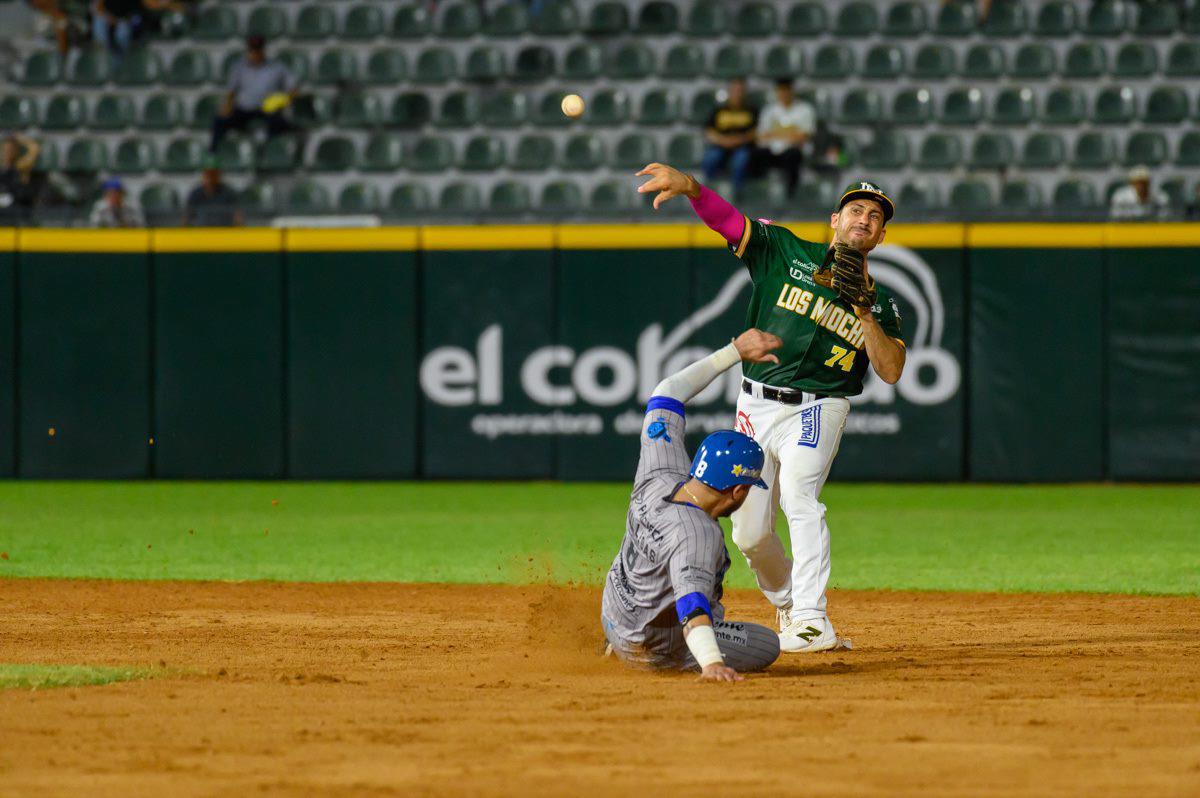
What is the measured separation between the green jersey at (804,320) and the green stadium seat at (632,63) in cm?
1279

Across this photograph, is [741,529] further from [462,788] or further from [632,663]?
[462,788]

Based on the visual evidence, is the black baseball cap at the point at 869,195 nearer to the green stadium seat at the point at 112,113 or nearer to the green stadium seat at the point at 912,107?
the green stadium seat at the point at 912,107

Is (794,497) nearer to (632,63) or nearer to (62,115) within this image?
(632,63)

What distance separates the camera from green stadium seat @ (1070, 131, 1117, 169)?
59.1 feet

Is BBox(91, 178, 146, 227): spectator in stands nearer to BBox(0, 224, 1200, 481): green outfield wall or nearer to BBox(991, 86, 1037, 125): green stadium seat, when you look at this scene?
BBox(0, 224, 1200, 481): green outfield wall

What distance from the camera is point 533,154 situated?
18.7m

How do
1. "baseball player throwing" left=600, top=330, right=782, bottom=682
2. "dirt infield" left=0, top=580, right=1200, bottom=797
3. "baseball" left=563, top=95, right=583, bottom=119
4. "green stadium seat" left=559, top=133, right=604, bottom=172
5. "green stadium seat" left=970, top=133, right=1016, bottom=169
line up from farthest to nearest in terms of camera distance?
Result: "green stadium seat" left=559, top=133, right=604, bottom=172, "green stadium seat" left=970, top=133, right=1016, bottom=169, "baseball" left=563, top=95, right=583, bottom=119, "baseball player throwing" left=600, top=330, right=782, bottom=682, "dirt infield" left=0, top=580, right=1200, bottom=797

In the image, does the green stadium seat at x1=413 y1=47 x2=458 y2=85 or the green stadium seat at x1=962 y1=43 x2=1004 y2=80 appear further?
the green stadium seat at x1=413 y1=47 x2=458 y2=85

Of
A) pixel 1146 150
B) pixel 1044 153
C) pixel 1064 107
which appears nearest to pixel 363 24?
pixel 1044 153

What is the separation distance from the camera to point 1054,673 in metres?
6.49

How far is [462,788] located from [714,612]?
214cm

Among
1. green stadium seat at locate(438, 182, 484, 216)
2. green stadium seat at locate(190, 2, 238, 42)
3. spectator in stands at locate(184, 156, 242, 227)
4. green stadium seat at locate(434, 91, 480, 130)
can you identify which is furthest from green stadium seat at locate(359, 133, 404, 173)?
green stadium seat at locate(190, 2, 238, 42)

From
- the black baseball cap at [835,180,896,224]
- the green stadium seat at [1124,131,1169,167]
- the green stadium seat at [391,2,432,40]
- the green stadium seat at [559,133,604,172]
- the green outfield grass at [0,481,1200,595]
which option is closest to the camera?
the black baseball cap at [835,180,896,224]

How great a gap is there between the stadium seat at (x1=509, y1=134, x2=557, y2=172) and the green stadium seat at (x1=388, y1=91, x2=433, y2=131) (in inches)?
57.1
